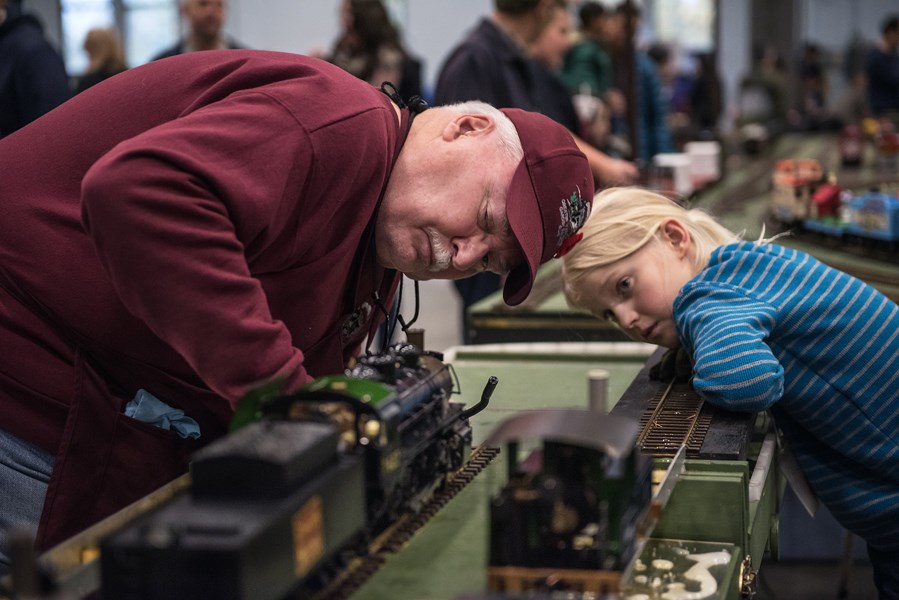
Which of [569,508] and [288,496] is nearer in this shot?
[288,496]

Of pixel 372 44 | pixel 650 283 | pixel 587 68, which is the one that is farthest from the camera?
pixel 587 68

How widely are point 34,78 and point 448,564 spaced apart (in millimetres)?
3210

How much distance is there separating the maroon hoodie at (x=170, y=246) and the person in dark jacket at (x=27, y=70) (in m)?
2.31

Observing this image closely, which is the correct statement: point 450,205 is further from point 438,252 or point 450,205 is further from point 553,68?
point 553,68

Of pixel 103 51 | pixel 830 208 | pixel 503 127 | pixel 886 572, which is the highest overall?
pixel 503 127

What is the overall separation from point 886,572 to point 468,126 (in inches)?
54.6

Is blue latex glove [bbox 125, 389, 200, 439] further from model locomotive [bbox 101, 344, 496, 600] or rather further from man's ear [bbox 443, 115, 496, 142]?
man's ear [bbox 443, 115, 496, 142]

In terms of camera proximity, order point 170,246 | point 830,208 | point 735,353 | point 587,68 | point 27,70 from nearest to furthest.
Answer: point 170,246, point 735,353, point 27,70, point 830,208, point 587,68

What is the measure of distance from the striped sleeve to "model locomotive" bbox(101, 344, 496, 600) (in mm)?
736

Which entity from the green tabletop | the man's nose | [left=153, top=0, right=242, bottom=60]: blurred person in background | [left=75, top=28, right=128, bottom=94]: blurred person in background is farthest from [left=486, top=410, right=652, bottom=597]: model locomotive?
[left=75, top=28, right=128, bottom=94]: blurred person in background

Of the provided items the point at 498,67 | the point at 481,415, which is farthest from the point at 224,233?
the point at 498,67

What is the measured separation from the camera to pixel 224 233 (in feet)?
5.31

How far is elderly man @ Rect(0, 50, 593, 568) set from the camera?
164cm

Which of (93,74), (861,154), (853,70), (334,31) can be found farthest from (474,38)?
(853,70)
